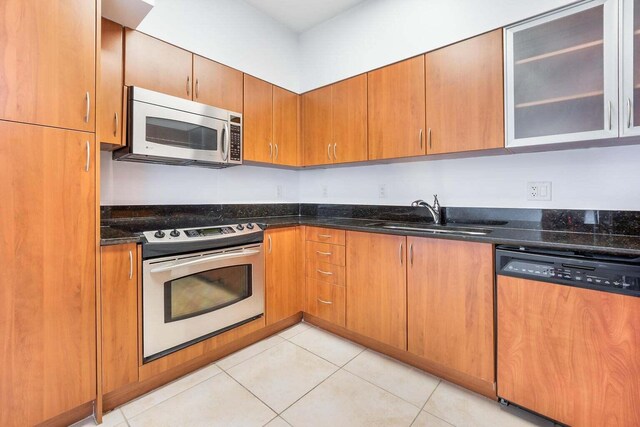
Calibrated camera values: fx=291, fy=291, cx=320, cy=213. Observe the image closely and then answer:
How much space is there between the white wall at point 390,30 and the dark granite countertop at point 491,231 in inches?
48.3

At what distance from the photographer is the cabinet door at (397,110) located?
2043mm

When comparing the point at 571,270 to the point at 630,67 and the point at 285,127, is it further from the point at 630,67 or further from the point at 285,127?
the point at 285,127

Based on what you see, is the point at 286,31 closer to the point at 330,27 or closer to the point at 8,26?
the point at 330,27

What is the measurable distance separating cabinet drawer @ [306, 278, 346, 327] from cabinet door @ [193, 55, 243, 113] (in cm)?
157

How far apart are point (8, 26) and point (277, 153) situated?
1.69m

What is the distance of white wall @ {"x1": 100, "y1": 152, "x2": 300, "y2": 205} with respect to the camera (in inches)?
76.9

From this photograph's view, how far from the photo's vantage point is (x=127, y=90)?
1.73 m

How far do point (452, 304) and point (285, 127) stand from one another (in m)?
1.97

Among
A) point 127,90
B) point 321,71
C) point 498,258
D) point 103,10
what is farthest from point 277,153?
point 498,258

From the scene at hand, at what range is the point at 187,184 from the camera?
2311mm

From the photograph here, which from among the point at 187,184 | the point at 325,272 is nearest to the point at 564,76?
the point at 325,272

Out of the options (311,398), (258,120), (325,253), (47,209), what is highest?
(258,120)

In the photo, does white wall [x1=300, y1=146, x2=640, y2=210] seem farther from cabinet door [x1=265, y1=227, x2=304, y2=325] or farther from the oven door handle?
the oven door handle

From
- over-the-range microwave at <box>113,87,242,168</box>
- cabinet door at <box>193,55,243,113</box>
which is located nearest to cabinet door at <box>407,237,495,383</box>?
over-the-range microwave at <box>113,87,242,168</box>
